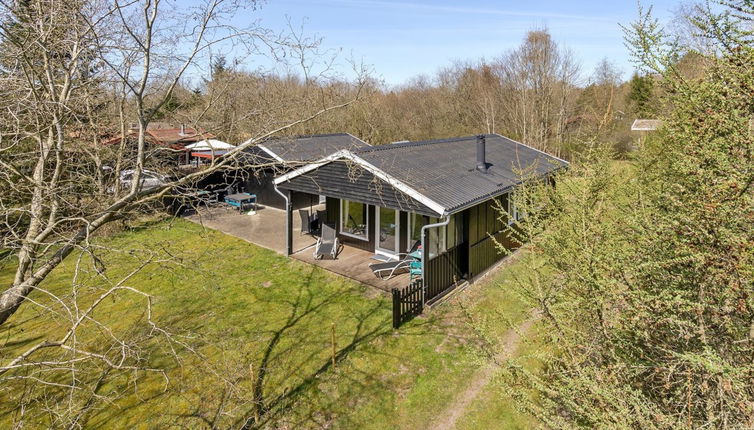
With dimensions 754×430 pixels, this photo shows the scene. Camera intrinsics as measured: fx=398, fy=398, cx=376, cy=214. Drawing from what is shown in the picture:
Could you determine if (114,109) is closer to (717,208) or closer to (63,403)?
(63,403)

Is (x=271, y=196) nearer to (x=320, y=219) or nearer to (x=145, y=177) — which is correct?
(x=320, y=219)

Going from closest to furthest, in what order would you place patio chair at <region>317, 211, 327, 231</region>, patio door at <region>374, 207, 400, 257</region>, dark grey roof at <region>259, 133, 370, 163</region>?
patio door at <region>374, 207, 400, 257</region> < patio chair at <region>317, 211, 327, 231</region> < dark grey roof at <region>259, 133, 370, 163</region>

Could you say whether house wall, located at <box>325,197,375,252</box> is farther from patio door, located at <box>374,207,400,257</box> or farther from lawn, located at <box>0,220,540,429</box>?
lawn, located at <box>0,220,540,429</box>

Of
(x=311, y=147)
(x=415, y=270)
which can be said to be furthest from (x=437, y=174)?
(x=311, y=147)

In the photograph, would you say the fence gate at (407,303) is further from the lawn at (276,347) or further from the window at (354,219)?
the window at (354,219)

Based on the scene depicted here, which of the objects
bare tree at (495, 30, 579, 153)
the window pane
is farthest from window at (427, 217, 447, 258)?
bare tree at (495, 30, 579, 153)

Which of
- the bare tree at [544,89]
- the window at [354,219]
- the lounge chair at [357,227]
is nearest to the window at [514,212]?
the window at [354,219]

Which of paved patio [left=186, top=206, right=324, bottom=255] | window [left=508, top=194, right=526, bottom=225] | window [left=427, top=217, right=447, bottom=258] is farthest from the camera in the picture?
paved patio [left=186, top=206, right=324, bottom=255]
